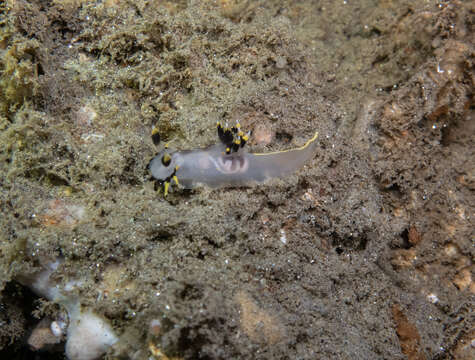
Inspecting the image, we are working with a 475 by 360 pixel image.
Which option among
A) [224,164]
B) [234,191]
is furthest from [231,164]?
[234,191]

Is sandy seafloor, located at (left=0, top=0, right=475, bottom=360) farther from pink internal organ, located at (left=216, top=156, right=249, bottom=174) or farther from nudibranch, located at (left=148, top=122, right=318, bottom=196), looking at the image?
pink internal organ, located at (left=216, top=156, right=249, bottom=174)

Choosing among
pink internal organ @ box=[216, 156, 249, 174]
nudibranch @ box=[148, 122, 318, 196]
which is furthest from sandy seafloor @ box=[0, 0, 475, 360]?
pink internal organ @ box=[216, 156, 249, 174]

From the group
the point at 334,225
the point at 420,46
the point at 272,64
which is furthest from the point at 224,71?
the point at 420,46

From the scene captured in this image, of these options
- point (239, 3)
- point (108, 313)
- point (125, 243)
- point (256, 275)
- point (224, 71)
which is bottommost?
point (108, 313)

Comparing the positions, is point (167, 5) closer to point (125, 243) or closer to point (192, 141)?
point (192, 141)

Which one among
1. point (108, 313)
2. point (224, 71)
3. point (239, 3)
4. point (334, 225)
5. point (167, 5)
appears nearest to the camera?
point (108, 313)

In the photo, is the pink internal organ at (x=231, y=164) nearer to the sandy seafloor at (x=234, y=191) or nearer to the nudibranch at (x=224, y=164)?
the nudibranch at (x=224, y=164)
